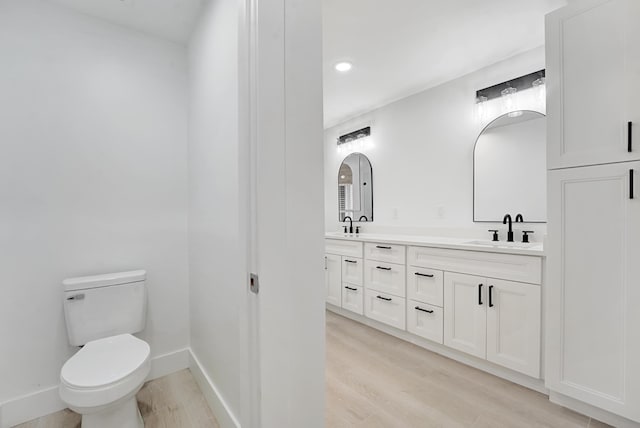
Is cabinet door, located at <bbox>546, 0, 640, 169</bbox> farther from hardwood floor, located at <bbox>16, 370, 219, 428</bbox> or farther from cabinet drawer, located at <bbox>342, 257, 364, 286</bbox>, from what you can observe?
hardwood floor, located at <bbox>16, 370, 219, 428</bbox>

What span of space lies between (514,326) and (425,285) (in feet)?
2.07

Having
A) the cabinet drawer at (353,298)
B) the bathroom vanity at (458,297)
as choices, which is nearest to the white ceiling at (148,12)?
the bathroom vanity at (458,297)

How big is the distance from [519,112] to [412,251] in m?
1.40

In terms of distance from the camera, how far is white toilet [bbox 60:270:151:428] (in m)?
1.17

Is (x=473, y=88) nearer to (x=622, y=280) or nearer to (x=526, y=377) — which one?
(x=622, y=280)

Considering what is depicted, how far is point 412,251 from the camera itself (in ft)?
7.71

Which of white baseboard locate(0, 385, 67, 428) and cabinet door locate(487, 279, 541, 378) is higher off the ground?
cabinet door locate(487, 279, 541, 378)

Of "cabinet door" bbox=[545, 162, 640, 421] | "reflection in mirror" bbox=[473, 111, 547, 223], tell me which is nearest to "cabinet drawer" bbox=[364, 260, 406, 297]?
"reflection in mirror" bbox=[473, 111, 547, 223]

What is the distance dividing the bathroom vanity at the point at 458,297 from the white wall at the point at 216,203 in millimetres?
1549

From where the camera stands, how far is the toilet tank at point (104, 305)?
1544 mm

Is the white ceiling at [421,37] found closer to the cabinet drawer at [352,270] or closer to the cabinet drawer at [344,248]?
the cabinet drawer at [344,248]

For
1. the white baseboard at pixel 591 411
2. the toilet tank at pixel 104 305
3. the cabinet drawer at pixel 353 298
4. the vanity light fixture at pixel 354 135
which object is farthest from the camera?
the vanity light fixture at pixel 354 135

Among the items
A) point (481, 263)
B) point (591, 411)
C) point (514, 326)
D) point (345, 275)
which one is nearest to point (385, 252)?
point (345, 275)

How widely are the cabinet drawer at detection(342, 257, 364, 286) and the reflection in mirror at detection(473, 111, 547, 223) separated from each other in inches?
45.2
